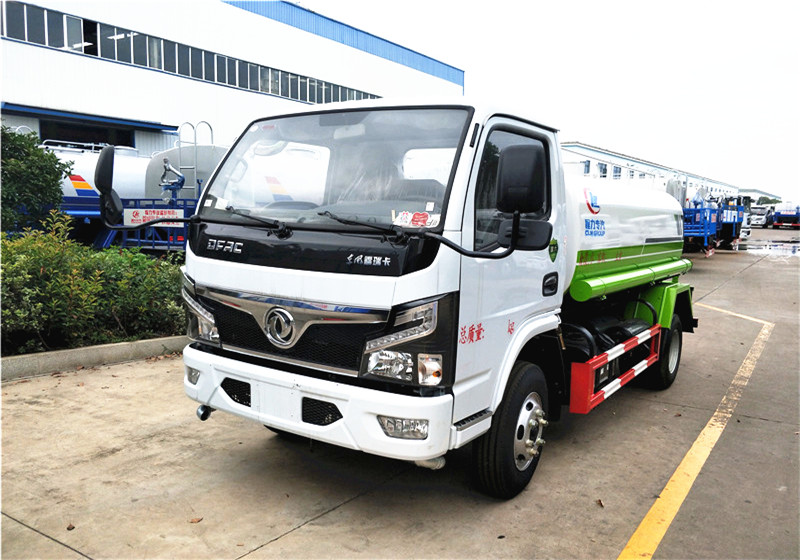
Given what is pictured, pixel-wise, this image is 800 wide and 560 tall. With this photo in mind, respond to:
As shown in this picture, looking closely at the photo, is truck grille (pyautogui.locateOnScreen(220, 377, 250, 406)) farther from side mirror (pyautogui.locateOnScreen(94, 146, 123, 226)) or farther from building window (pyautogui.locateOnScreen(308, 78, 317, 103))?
building window (pyautogui.locateOnScreen(308, 78, 317, 103))

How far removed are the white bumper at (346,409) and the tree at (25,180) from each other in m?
8.22

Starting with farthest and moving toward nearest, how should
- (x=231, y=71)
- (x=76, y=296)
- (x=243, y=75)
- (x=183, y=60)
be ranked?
(x=243, y=75)
(x=231, y=71)
(x=183, y=60)
(x=76, y=296)

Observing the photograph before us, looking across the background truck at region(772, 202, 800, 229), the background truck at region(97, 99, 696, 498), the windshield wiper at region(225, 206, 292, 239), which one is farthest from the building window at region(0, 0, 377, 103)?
the background truck at region(772, 202, 800, 229)

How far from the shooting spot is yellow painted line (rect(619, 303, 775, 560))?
3.35 meters

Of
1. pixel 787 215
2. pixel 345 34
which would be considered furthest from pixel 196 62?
pixel 787 215

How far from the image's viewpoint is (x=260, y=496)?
3.76 meters

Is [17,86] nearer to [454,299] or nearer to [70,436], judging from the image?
[70,436]

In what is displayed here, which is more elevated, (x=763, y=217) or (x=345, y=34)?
(x=345, y=34)

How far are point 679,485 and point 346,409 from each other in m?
2.40

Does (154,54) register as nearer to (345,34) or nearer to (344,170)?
(345,34)

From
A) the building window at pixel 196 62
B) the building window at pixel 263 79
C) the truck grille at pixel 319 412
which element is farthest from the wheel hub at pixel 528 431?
the building window at pixel 263 79

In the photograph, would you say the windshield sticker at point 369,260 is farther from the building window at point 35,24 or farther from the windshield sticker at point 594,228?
the building window at point 35,24

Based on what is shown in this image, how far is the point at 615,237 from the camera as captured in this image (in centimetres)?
511

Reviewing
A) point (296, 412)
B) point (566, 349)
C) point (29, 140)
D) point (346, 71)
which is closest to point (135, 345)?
point (296, 412)
